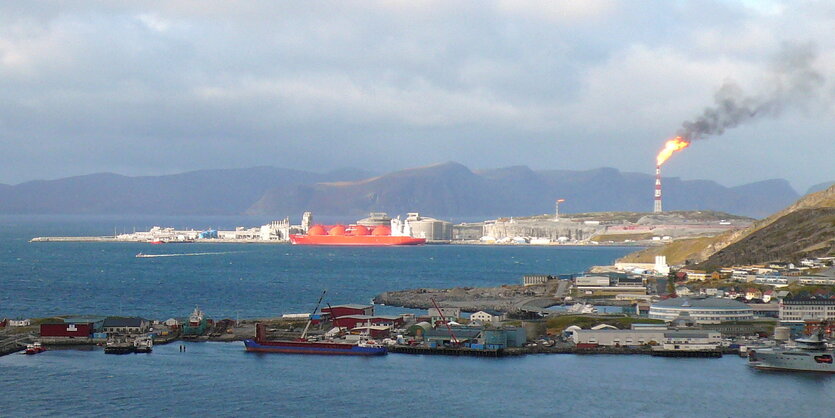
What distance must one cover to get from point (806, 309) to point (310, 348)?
1877 cm

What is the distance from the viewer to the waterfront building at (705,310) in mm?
43719

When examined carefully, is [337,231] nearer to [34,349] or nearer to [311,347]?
[311,347]

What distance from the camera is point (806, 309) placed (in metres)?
43.7

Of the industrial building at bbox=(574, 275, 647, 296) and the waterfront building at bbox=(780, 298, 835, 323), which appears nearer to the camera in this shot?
the waterfront building at bbox=(780, 298, 835, 323)

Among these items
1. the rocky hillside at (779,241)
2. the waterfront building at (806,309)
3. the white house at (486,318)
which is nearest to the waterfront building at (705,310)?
the waterfront building at (806,309)

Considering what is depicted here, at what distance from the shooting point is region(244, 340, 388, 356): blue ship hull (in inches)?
1458

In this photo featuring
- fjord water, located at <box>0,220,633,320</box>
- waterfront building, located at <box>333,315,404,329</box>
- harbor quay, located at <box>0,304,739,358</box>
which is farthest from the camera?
fjord water, located at <box>0,220,633,320</box>

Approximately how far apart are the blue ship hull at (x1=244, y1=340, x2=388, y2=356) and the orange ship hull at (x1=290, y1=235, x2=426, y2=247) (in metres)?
89.2

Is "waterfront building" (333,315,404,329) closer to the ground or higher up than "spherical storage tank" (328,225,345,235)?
closer to the ground

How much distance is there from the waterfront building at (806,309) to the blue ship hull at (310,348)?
15819 mm

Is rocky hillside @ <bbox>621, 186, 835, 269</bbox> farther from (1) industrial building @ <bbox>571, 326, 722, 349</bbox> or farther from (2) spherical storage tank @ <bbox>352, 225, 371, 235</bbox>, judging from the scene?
(2) spherical storage tank @ <bbox>352, 225, 371, 235</bbox>

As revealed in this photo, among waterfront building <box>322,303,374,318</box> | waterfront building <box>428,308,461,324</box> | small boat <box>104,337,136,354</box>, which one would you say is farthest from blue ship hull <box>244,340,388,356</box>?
waterfront building <box>428,308,461,324</box>

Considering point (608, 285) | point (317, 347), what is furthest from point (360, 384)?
point (608, 285)

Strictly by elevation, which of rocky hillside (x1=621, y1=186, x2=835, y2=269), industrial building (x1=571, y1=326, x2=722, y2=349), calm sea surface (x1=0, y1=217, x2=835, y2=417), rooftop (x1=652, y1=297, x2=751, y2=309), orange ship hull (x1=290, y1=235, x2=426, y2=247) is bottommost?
calm sea surface (x1=0, y1=217, x2=835, y2=417)
